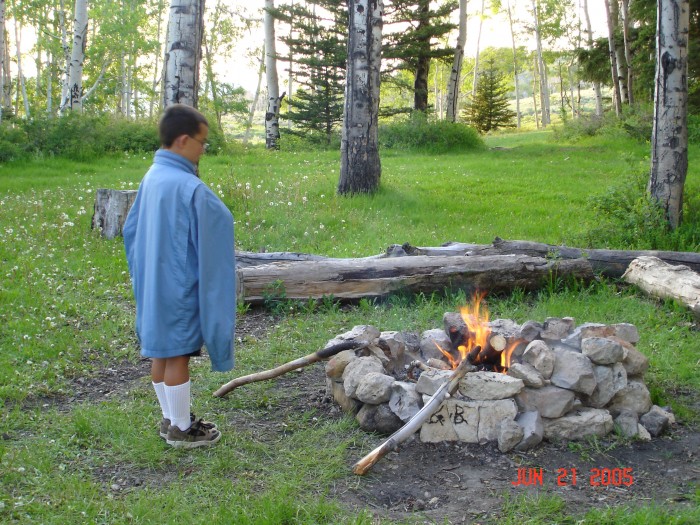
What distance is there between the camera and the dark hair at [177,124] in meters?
3.96

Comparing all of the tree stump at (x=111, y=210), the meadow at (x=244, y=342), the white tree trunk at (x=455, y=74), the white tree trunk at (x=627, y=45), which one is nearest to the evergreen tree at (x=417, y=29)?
the white tree trunk at (x=455, y=74)

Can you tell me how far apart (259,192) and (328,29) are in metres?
15.1

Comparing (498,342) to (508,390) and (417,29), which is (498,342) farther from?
(417,29)

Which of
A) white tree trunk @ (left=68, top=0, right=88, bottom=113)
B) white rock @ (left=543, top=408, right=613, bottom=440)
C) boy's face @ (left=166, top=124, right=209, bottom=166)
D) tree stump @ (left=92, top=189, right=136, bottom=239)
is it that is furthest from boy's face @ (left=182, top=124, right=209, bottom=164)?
white tree trunk @ (left=68, top=0, right=88, bottom=113)

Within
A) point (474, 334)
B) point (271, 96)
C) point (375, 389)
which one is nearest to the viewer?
point (375, 389)

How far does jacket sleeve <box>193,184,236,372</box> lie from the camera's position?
3.85 meters

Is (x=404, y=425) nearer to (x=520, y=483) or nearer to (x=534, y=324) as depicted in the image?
(x=520, y=483)

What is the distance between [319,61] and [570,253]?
1919 centimetres

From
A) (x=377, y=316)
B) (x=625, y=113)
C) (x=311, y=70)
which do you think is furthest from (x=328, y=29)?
(x=377, y=316)

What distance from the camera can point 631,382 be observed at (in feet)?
15.2

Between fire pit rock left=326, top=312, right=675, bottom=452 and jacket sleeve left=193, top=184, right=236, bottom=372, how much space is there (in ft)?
3.64

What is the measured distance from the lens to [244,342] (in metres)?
6.41

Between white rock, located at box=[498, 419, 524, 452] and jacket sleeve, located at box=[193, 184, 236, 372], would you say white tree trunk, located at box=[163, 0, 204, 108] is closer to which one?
jacket sleeve, located at box=[193, 184, 236, 372]

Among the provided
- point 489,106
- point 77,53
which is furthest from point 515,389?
point 489,106
